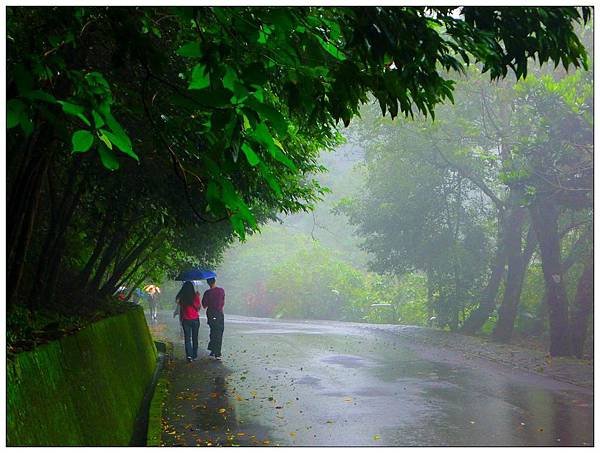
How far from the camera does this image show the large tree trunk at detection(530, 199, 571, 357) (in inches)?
765

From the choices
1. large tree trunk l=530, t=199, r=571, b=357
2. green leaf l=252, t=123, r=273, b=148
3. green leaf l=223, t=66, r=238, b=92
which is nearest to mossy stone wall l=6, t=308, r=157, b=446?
green leaf l=252, t=123, r=273, b=148

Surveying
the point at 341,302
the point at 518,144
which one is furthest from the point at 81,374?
the point at 341,302

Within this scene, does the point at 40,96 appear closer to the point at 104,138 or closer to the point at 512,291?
the point at 104,138

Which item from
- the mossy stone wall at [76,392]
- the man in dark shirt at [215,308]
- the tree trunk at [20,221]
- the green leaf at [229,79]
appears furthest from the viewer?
the man in dark shirt at [215,308]

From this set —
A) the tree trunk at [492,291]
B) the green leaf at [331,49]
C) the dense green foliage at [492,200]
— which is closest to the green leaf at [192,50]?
the green leaf at [331,49]

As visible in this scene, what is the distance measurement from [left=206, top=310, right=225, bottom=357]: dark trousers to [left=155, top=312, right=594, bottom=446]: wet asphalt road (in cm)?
37

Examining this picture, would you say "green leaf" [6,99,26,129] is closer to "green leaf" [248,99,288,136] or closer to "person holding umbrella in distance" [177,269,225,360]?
"green leaf" [248,99,288,136]

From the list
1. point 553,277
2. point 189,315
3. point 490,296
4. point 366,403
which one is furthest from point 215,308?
point 490,296

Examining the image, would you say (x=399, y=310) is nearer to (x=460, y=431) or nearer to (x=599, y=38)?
(x=460, y=431)

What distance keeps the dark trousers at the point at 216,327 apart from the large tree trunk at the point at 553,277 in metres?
8.55

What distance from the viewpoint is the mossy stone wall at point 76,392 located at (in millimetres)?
4684

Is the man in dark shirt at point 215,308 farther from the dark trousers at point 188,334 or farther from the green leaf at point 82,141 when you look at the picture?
the green leaf at point 82,141

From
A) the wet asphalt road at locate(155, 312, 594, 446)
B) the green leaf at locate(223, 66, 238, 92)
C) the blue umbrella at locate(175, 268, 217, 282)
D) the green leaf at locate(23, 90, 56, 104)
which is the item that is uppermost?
the blue umbrella at locate(175, 268, 217, 282)

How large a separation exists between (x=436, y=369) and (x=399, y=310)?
25838 millimetres
